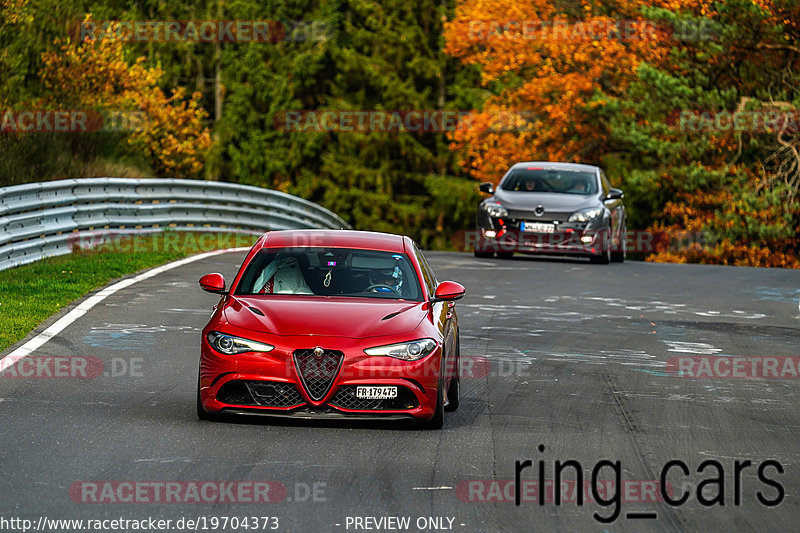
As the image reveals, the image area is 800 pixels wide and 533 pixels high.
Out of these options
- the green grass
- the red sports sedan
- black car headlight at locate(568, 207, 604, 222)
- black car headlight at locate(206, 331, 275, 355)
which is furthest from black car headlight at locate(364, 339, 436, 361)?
black car headlight at locate(568, 207, 604, 222)

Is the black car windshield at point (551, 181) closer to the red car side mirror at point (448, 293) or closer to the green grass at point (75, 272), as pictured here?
the green grass at point (75, 272)

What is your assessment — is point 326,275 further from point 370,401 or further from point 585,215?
point 585,215

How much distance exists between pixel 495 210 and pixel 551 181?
5.39ft

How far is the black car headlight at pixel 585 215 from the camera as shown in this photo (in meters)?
23.6

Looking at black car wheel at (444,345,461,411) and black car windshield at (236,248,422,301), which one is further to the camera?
black car windshield at (236,248,422,301)

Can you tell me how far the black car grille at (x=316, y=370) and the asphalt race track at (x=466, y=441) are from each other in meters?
0.27

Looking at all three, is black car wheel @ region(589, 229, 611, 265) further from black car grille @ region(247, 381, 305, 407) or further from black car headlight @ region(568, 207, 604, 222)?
black car grille @ region(247, 381, 305, 407)

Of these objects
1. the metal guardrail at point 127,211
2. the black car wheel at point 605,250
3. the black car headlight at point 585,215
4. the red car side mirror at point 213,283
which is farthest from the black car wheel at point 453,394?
the black car wheel at point 605,250

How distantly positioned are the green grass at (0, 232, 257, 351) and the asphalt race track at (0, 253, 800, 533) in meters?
0.56

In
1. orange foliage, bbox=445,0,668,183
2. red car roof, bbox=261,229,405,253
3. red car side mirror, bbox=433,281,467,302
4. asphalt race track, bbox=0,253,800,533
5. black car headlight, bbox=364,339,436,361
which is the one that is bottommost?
asphalt race track, bbox=0,253,800,533

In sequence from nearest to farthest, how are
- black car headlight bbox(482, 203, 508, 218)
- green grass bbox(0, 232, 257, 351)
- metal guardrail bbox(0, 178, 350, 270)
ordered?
green grass bbox(0, 232, 257, 351), metal guardrail bbox(0, 178, 350, 270), black car headlight bbox(482, 203, 508, 218)

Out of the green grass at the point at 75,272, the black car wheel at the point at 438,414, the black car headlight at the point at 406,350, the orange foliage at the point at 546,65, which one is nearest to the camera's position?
the black car headlight at the point at 406,350

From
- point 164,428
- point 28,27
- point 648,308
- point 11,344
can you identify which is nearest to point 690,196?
point 28,27

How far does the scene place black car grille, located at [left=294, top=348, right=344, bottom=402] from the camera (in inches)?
360
